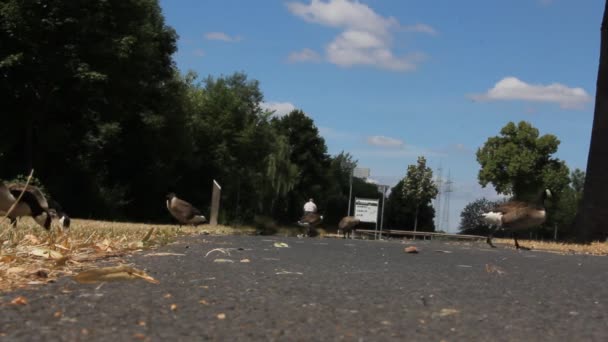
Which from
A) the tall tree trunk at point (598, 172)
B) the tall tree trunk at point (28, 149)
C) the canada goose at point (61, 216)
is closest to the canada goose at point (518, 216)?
the tall tree trunk at point (598, 172)

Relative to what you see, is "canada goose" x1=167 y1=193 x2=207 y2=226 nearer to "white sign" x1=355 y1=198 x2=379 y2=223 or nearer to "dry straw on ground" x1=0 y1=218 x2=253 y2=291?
"dry straw on ground" x1=0 y1=218 x2=253 y2=291

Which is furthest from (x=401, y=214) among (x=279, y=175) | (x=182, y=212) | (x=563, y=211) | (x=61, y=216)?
(x=61, y=216)

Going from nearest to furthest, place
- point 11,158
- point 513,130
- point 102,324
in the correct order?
1. point 102,324
2. point 11,158
3. point 513,130

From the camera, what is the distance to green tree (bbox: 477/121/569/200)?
2117 inches

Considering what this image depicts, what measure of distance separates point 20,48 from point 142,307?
27675 millimetres

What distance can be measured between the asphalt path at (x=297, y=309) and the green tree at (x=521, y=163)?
51282mm

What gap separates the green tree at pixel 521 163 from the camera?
53781 mm

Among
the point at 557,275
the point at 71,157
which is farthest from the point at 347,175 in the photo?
the point at 557,275

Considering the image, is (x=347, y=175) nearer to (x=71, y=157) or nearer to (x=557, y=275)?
(x=71, y=157)

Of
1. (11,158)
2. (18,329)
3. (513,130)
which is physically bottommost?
(18,329)

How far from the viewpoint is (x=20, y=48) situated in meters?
27.7

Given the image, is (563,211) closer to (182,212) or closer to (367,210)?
(367,210)

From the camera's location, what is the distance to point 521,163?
53.6 metres

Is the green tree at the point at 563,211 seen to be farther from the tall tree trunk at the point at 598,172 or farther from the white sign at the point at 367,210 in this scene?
the tall tree trunk at the point at 598,172
